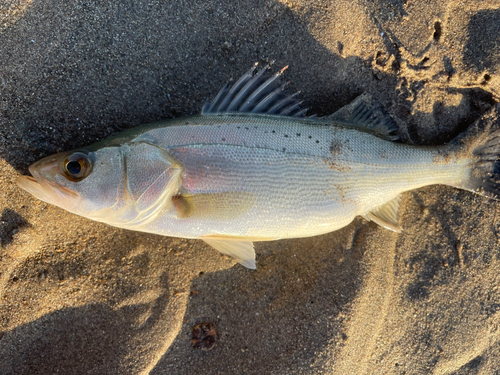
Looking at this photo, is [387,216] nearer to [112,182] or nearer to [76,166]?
[112,182]

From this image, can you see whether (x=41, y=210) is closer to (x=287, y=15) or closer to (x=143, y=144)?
(x=143, y=144)

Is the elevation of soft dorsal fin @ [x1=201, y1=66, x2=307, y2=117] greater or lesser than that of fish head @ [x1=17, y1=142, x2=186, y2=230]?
greater

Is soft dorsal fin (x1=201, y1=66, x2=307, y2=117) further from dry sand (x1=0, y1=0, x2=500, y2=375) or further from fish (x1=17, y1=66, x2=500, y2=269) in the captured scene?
dry sand (x1=0, y1=0, x2=500, y2=375)

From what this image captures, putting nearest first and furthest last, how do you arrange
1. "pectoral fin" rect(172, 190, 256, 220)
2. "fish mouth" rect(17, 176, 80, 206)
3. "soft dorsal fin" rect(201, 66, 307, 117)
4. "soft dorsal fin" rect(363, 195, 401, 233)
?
"fish mouth" rect(17, 176, 80, 206)
"pectoral fin" rect(172, 190, 256, 220)
"soft dorsal fin" rect(201, 66, 307, 117)
"soft dorsal fin" rect(363, 195, 401, 233)

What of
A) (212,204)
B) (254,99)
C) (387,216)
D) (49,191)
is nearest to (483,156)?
(387,216)

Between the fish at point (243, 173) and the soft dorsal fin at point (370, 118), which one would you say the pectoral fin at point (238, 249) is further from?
the soft dorsal fin at point (370, 118)

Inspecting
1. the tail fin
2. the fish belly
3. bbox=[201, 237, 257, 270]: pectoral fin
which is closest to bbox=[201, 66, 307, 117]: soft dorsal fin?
the fish belly

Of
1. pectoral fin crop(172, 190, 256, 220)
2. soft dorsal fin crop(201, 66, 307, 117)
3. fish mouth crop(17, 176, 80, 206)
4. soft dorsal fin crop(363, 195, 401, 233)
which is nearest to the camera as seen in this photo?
fish mouth crop(17, 176, 80, 206)

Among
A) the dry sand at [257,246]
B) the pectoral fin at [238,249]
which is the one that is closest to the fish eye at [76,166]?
the dry sand at [257,246]
